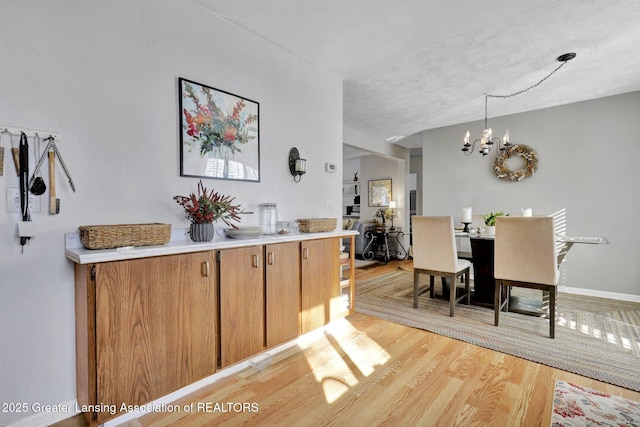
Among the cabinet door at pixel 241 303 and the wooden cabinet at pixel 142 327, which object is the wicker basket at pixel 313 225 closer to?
the cabinet door at pixel 241 303

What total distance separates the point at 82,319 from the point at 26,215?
0.58 meters

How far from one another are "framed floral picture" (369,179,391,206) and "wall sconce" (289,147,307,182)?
505cm

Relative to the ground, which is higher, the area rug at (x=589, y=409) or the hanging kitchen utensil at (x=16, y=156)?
the hanging kitchen utensil at (x=16, y=156)

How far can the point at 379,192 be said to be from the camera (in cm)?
774

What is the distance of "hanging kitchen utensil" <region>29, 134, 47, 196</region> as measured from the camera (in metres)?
1.51

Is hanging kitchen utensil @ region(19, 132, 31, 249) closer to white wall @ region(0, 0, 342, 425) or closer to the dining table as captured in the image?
white wall @ region(0, 0, 342, 425)

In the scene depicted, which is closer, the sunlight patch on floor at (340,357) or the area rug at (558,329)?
the sunlight patch on floor at (340,357)

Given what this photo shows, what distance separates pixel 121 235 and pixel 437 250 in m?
2.74

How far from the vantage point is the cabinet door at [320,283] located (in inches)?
95.2

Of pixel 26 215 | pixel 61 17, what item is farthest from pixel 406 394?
pixel 61 17

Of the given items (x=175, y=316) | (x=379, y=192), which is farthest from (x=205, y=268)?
(x=379, y=192)

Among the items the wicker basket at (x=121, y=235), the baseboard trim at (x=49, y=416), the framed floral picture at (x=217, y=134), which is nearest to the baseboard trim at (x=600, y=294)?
the framed floral picture at (x=217, y=134)

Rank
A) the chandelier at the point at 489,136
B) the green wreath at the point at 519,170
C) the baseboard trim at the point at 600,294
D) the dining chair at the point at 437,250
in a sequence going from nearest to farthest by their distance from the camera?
the chandelier at the point at 489,136 < the dining chair at the point at 437,250 < the baseboard trim at the point at 600,294 < the green wreath at the point at 519,170

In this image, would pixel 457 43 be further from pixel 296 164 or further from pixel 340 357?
pixel 340 357
